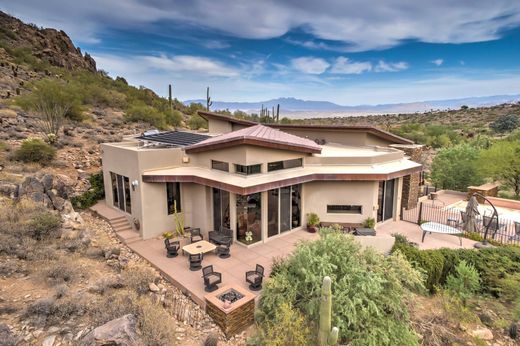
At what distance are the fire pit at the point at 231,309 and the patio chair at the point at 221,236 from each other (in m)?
3.94

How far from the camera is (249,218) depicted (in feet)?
49.5

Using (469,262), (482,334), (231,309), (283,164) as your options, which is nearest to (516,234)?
(469,262)

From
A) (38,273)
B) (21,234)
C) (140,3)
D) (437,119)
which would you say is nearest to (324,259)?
(38,273)

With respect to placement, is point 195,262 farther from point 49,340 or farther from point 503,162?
→ point 503,162

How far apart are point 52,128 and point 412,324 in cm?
2953

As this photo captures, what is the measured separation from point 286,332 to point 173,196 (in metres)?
11.0

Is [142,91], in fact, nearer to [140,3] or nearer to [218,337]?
[140,3]

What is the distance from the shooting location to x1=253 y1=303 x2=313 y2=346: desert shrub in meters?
7.36

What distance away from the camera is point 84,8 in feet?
78.7

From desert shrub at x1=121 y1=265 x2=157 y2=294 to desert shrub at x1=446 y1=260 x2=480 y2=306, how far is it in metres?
11.8

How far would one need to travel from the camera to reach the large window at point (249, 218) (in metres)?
14.9

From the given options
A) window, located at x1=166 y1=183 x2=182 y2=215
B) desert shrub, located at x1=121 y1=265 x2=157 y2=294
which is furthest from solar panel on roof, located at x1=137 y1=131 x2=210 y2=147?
desert shrub, located at x1=121 y1=265 x2=157 y2=294

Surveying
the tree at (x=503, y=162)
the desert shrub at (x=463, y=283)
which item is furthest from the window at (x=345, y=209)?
the tree at (x=503, y=162)

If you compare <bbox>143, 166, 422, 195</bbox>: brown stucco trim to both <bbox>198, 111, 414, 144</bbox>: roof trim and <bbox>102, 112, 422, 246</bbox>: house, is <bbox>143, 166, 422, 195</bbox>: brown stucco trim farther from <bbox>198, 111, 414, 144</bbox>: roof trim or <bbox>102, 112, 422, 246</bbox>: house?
<bbox>198, 111, 414, 144</bbox>: roof trim
